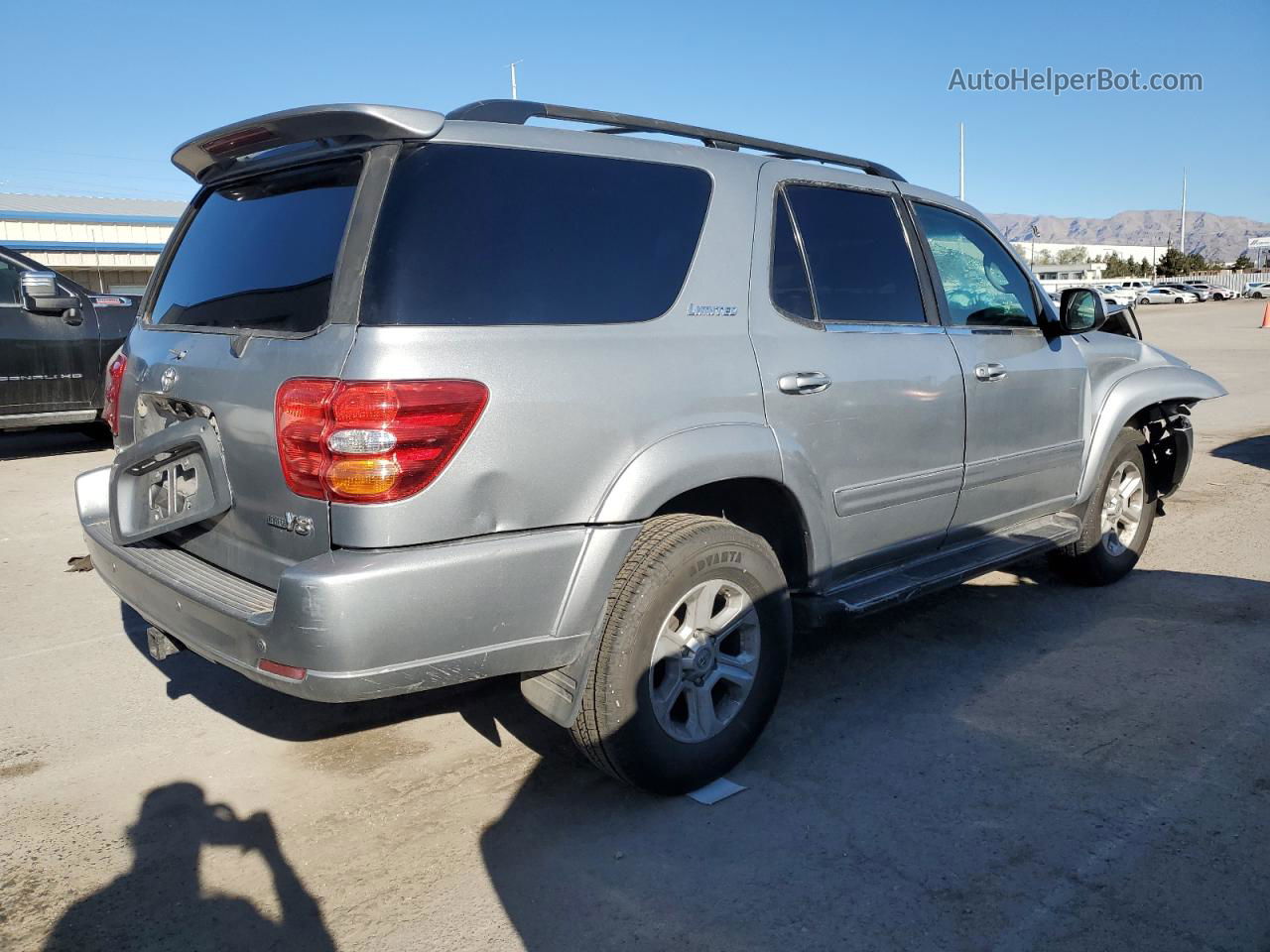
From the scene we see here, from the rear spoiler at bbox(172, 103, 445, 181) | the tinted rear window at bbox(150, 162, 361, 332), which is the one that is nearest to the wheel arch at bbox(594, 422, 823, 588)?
the tinted rear window at bbox(150, 162, 361, 332)

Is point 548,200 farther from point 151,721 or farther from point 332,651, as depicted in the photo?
point 151,721

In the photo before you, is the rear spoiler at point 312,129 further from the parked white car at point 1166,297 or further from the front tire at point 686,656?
the parked white car at point 1166,297

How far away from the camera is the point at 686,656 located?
3.17 m

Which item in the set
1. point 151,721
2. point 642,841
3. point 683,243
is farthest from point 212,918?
point 683,243

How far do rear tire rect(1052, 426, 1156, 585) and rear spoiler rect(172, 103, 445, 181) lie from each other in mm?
3843

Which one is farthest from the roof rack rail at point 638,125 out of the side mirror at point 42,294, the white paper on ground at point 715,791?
the side mirror at point 42,294

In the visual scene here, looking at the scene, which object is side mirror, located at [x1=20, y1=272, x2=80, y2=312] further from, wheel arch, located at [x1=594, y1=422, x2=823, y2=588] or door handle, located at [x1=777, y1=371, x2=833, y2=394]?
door handle, located at [x1=777, y1=371, x2=833, y2=394]

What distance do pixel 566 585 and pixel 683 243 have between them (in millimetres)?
1188

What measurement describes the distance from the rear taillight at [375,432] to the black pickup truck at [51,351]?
7135 millimetres

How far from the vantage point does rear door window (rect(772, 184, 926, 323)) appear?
3664 mm

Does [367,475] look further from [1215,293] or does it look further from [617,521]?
[1215,293]

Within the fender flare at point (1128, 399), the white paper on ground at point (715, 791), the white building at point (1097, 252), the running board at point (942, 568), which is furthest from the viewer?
the white building at point (1097, 252)

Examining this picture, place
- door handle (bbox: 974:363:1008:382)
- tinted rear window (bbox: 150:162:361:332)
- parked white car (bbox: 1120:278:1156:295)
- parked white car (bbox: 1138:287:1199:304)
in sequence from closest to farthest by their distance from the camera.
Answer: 1. tinted rear window (bbox: 150:162:361:332)
2. door handle (bbox: 974:363:1008:382)
3. parked white car (bbox: 1138:287:1199:304)
4. parked white car (bbox: 1120:278:1156:295)

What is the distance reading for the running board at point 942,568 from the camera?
362 cm
